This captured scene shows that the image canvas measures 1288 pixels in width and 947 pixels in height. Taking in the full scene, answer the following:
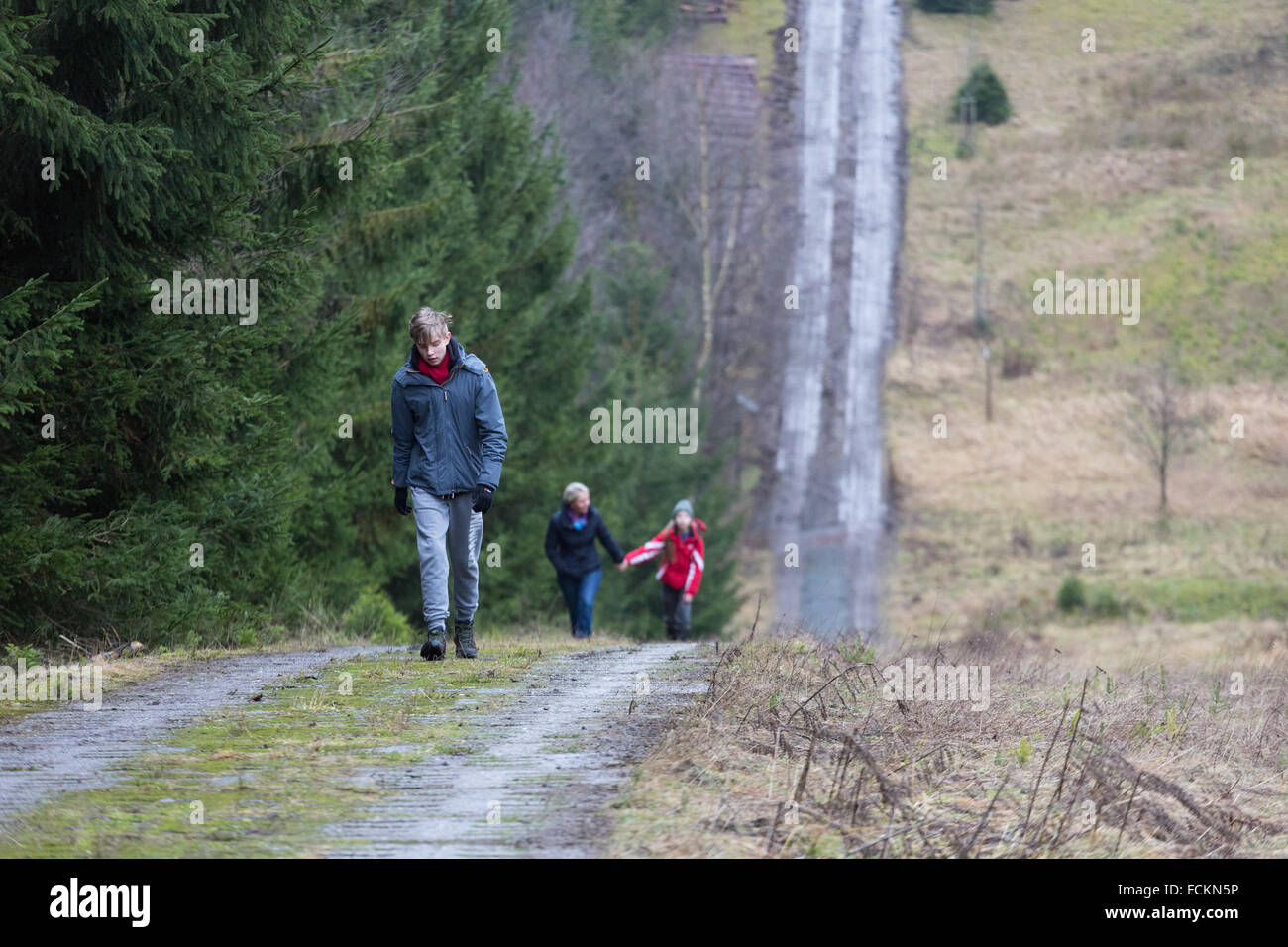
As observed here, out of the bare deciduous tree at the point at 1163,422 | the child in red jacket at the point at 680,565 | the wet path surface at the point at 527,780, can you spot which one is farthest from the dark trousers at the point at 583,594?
the bare deciduous tree at the point at 1163,422

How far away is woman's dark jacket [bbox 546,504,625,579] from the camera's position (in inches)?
636

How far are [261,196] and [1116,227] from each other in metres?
47.7

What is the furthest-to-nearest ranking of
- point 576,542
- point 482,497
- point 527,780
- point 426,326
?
point 576,542 < point 482,497 < point 426,326 < point 527,780

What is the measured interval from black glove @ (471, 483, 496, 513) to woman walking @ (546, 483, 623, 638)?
243 inches

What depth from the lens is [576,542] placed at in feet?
53.1

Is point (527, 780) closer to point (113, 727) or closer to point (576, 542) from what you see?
point (113, 727)

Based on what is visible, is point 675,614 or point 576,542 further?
point 675,614

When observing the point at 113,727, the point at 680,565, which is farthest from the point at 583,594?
the point at 113,727

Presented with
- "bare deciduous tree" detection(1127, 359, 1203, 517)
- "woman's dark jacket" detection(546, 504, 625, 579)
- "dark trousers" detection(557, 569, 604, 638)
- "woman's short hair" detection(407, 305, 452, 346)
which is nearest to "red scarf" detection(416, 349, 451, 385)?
"woman's short hair" detection(407, 305, 452, 346)

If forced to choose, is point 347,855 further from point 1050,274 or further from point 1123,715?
point 1050,274

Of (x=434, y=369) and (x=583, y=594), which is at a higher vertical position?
(x=434, y=369)

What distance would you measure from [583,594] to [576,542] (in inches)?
22.1
